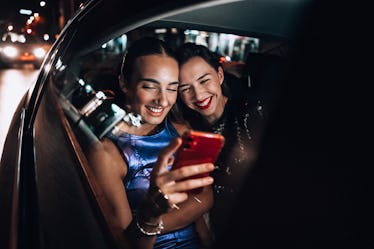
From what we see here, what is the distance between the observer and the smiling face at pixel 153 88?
6.37ft

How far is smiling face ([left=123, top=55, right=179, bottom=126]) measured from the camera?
6.37 ft

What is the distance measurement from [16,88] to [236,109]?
9951mm

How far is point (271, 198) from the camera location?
92 cm

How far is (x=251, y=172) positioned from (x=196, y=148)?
317 millimetres

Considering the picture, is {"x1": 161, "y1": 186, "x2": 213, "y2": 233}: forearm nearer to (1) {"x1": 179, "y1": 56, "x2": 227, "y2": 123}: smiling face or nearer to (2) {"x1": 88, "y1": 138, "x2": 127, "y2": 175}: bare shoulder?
(2) {"x1": 88, "y1": 138, "x2": 127, "y2": 175}: bare shoulder

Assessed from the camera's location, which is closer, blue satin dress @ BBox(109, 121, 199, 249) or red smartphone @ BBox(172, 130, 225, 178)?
red smartphone @ BBox(172, 130, 225, 178)

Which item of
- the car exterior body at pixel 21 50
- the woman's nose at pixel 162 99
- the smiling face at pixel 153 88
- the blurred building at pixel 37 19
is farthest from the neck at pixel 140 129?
the car exterior body at pixel 21 50

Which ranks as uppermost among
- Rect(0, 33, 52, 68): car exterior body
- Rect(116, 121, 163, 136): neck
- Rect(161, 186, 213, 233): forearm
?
Rect(116, 121, 163, 136): neck

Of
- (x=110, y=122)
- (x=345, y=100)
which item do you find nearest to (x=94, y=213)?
(x=110, y=122)

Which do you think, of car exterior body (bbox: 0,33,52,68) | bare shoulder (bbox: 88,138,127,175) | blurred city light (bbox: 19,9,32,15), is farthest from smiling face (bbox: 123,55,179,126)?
blurred city light (bbox: 19,9,32,15)

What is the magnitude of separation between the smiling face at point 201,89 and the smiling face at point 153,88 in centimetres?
17

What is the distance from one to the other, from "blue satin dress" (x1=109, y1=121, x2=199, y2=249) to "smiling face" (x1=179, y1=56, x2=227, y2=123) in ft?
1.05

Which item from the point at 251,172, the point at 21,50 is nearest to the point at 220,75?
the point at 251,172

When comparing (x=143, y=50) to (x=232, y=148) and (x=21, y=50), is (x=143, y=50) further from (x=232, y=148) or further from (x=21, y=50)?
(x=21, y=50)
